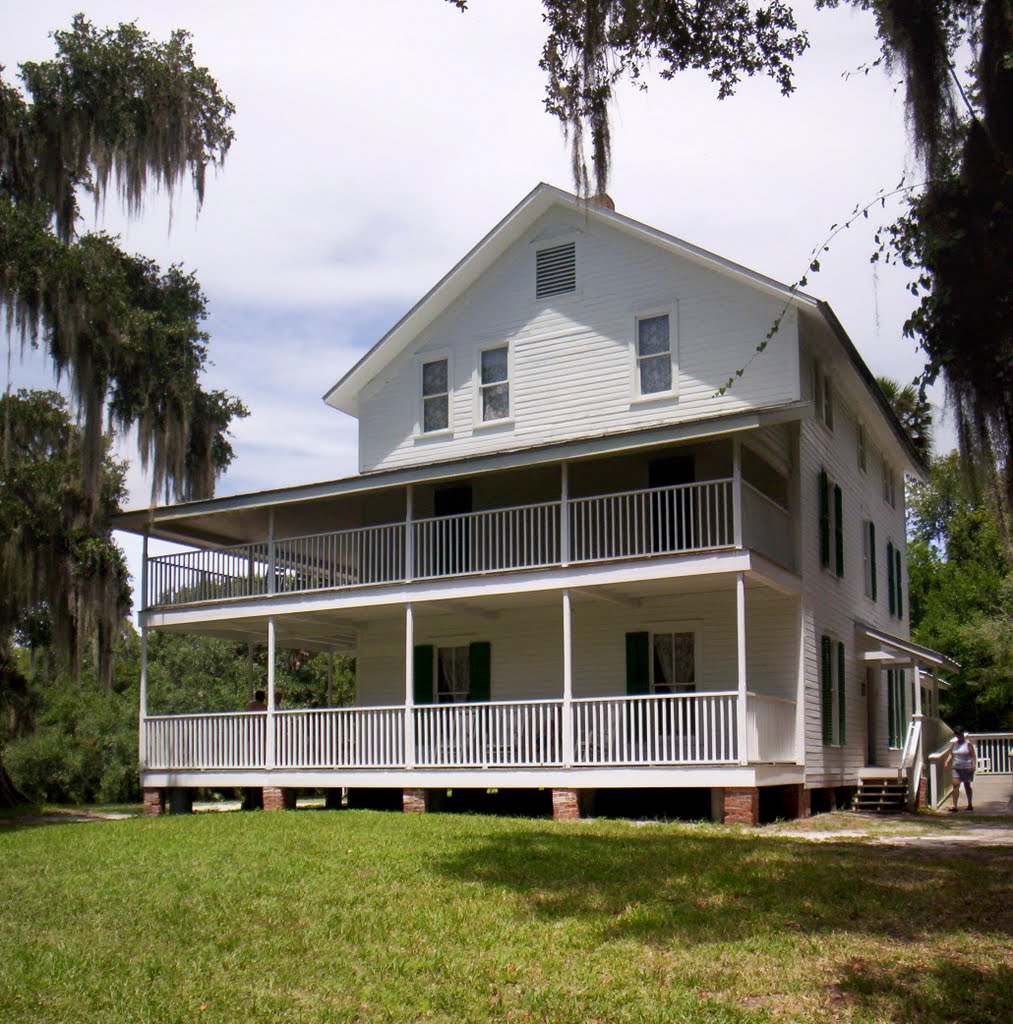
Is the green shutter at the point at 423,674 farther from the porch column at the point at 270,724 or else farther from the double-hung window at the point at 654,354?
the double-hung window at the point at 654,354

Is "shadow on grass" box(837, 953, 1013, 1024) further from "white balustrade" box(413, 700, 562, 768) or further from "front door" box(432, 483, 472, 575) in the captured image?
"front door" box(432, 483, 472, 575)

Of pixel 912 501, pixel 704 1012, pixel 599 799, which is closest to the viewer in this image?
pixel 704 1012

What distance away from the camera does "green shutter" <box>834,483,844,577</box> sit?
21.5 m

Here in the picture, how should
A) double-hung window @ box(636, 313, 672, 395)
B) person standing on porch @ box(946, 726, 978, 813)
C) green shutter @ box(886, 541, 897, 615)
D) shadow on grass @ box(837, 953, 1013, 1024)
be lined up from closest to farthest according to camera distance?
shadow on grass @ box(837, 953, 1013, 1024) → double-hung window @ box(636, 313, 672, 395) → person standing on porch @ box(946, 726, 978, 813) → green shutter @ box(886, 541, 897, 615)

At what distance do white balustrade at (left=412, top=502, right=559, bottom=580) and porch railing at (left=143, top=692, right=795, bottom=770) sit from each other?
7.36 ft

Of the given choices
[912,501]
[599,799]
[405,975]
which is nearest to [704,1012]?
[405,975]

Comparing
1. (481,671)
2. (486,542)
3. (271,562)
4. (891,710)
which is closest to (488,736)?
(481,671)

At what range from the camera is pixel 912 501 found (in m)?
53.3

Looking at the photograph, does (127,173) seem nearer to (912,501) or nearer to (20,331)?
(20,331)

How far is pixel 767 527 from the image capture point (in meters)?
18.5

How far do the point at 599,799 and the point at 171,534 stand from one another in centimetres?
888

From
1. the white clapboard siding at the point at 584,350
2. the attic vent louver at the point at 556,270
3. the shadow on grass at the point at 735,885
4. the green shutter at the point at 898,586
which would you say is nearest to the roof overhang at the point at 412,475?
the white clapboard siding at the point at 584,350

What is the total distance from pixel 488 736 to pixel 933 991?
37.9 ft

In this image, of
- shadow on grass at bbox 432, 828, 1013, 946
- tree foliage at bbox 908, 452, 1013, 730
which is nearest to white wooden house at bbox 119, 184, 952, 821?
shadow on grass at bbox 432, 828, 1013, 946
